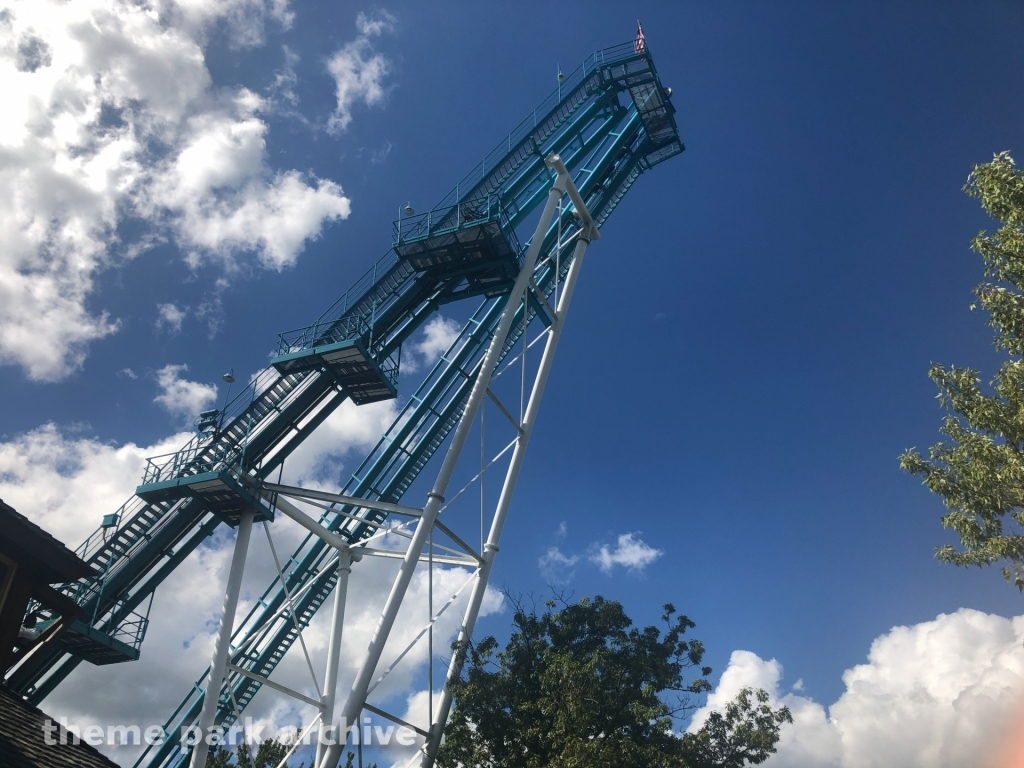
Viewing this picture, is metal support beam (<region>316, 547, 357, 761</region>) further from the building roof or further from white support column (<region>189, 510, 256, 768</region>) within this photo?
the building roof

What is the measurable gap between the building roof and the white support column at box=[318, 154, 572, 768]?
17.9 ft

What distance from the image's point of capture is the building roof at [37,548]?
11.3m

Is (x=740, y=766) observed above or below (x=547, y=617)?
below

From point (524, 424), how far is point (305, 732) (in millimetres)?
8601

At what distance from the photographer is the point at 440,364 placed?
21797mm

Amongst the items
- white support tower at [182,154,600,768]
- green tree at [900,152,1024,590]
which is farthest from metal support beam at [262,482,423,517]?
green tree at [900,152,1024,590]

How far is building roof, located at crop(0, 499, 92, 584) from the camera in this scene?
11266 mm

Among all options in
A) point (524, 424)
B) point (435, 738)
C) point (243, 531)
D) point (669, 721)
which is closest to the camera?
point (669, 721)

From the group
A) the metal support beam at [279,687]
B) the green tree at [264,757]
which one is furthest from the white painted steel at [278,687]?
the green tree at [264,757]

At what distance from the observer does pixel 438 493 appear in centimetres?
1631

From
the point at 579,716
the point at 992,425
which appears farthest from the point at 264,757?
the point at 992,425

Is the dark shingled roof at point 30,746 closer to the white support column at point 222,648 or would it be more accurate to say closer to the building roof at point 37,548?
the building roof at point 37,548

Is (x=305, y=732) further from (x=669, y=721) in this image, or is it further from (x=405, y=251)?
(x=405, y=251)

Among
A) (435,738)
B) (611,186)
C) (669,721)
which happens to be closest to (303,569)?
(435,738)
